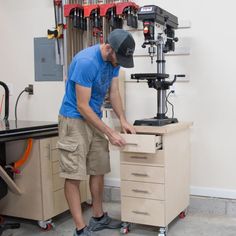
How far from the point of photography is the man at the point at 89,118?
2.39 meters

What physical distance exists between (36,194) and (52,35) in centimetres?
147

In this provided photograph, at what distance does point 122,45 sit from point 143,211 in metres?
1.13

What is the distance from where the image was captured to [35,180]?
2807 millimetres

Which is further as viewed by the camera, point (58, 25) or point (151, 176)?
point (58, 25)

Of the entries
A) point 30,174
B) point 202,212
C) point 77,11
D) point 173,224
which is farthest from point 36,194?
point 77,11

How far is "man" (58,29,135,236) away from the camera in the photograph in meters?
2.39

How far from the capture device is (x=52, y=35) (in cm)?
347

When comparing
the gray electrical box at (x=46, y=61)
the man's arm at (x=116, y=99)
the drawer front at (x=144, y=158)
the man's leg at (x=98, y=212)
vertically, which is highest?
the gray electrical box at (x=46, y=61)

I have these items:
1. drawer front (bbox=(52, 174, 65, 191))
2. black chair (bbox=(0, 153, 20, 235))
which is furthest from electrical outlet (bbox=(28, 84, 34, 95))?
drawer front (bbox=(52, 174, 65, 191))

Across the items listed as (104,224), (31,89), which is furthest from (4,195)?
(31,89)

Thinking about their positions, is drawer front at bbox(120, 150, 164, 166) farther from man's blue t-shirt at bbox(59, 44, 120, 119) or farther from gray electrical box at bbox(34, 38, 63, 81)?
gray electrical box at bbox(34, 38, 63, 81)

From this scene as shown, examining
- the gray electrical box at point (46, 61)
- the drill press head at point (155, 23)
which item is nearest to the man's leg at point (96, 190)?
the drill press head at point (155, 23)

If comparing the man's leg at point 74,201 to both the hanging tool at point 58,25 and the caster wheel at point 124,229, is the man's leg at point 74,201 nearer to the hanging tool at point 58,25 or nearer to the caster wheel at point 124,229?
the caster wheel at point 124,229

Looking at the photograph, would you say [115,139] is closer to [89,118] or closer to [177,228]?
[89,118]
